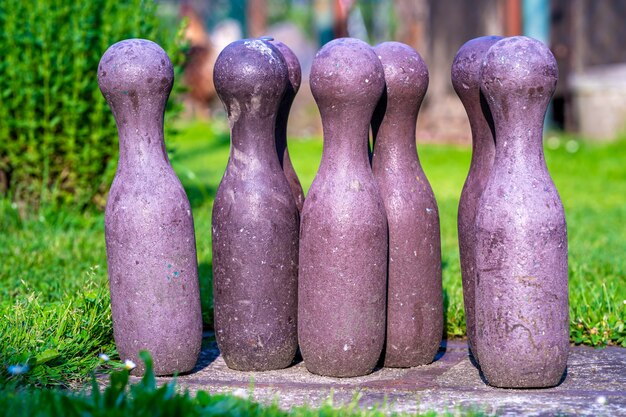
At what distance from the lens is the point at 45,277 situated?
13.0ft

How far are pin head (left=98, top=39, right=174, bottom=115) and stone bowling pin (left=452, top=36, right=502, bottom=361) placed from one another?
3.12ft

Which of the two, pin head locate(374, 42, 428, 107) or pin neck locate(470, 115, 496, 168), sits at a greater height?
pin head locate(374, 42, 428, 107)

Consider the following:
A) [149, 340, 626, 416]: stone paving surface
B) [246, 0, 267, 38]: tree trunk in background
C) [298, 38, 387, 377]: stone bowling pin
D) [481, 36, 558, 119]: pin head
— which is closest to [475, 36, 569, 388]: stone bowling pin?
[481, 36, 558, 119]: pin head

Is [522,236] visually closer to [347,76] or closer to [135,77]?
[347,76]

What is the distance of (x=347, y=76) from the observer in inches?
106

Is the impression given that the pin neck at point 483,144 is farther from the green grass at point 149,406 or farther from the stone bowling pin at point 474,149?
the green grass at point 149,406

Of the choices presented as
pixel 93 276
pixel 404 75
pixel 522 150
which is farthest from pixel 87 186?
pixel 522 150

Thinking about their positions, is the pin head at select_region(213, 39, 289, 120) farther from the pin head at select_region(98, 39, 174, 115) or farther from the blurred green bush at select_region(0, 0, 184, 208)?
the blurred green bush at select_region(0, 0, 184, 208)

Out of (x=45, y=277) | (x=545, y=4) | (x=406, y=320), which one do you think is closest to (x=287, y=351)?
(x=406, y=320)

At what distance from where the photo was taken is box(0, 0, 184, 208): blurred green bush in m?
5.04

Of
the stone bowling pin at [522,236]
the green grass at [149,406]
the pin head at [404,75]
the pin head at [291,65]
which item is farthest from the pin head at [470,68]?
the green grass at [149,406]

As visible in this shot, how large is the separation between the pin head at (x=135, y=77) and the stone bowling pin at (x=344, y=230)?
472mm

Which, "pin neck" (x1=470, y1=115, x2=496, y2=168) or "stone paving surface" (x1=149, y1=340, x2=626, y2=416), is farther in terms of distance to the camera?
"pin neck" (x1=470, y1=115, x2=496, y2=168)

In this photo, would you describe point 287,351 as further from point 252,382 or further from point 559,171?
point 559,171
